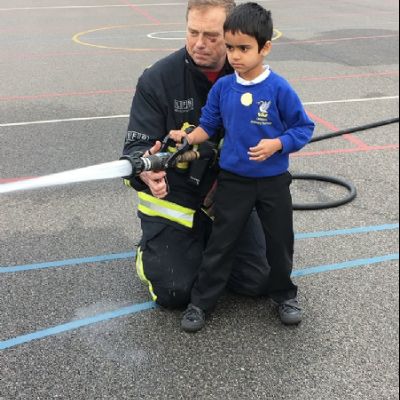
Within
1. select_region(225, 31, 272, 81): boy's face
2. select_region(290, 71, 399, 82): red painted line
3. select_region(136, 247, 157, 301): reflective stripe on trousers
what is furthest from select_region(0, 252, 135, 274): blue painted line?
select_region(290, 71, 399, 82): red painted line

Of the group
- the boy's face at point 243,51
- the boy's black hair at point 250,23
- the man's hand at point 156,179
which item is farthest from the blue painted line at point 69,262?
the boy's black hair at point 250,23

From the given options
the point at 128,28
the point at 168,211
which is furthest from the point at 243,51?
the point at 128,28

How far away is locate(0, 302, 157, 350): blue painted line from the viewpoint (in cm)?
292

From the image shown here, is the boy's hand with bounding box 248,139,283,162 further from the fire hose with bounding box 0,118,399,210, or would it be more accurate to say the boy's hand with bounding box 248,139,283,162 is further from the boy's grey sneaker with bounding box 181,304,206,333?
the boy's grey sneaker with bounding box 181,304,206,333

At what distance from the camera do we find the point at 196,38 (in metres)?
2.87

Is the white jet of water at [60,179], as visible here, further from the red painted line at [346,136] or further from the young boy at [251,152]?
the red painted line at [346,136]

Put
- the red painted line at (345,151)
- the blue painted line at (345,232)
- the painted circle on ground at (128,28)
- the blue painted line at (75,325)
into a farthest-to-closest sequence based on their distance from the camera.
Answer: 1. the painted circle on ground at (128,28)
2. the red painted line at (345,151)
3. the blue painted line at (345,232)
4. the blue painted line at (75,325)

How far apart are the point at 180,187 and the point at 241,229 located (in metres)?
0.49

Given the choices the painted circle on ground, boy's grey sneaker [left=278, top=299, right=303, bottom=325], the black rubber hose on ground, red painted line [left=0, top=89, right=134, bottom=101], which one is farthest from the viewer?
the painted circle on ground

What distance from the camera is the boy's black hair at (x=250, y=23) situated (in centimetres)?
249

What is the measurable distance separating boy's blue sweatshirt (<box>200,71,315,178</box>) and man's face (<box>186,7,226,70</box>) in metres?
0.25

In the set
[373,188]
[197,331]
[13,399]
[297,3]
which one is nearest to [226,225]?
[197,331]

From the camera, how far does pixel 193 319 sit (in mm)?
3018

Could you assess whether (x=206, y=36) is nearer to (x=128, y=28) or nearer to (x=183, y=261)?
(x=183, y=261)
